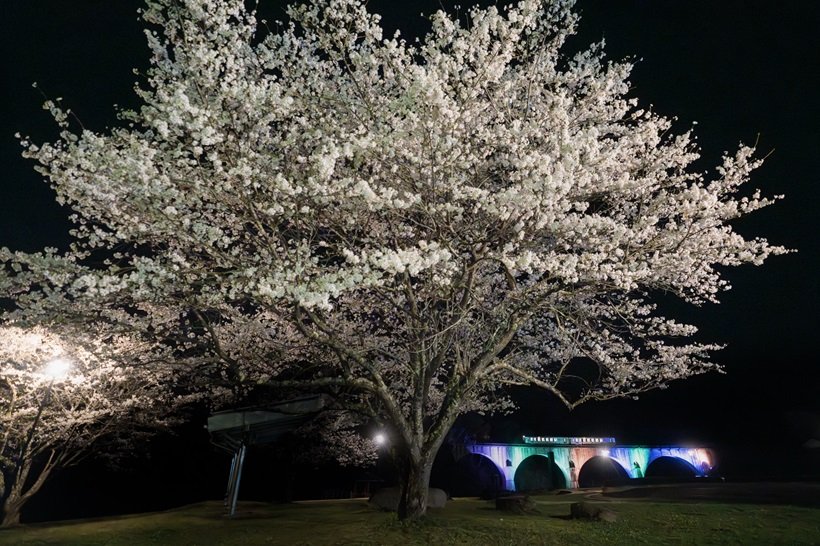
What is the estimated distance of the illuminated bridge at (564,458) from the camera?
64.6 metres

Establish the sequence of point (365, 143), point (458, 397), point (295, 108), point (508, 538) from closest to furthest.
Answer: point (365, 143) < point (295, 108) < point (508, 538) < point (458, 397)

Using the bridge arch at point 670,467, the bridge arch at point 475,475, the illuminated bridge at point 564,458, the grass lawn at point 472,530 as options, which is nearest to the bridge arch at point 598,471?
the illuminated bridge at point 564,458

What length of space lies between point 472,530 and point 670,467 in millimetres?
88675

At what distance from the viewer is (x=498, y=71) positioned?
31.9 ft

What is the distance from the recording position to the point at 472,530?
35.6 feet

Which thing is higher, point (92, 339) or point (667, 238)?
point (667, 238)

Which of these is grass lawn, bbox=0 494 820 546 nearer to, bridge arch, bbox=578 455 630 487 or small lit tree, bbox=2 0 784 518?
small lit tree, bbox=2 0 784 518

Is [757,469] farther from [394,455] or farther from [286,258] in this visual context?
Answer: [286,258]

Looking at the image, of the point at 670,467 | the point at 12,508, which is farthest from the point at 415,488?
the point at 670,467

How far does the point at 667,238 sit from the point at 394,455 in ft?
27.2

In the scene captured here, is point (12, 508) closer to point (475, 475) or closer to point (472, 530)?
point (472, 530)

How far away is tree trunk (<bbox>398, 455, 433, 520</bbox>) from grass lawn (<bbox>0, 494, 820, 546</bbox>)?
0.39m

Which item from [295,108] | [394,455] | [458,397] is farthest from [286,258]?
[394,455]

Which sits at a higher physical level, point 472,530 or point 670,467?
point 670,467
